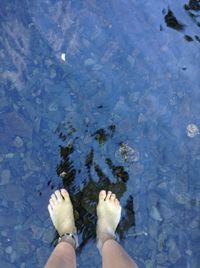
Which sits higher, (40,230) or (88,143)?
(88,143)

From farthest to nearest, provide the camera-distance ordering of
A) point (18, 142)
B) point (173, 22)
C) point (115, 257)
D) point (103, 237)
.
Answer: point (173, 22)
point (18, 142)
point (103, 237)
point (115, 257)

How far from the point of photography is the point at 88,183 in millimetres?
3285

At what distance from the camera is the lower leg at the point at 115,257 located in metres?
2.60

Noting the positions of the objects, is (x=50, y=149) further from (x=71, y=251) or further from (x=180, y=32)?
(x=180, y=32)

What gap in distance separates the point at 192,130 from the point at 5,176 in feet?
4.84

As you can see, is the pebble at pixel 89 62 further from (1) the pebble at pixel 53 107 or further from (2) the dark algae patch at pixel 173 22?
(2) the dark algae patch at pixel 173 22

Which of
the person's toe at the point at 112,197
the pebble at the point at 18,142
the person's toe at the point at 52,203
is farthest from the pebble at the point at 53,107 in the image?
the person's toe at the point at 112,197

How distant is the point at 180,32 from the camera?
3.59 metres

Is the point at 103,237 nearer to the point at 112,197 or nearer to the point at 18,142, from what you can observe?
the point at 112,197

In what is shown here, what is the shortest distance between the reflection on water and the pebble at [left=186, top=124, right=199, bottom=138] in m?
0.59

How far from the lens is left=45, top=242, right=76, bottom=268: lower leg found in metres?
2.65

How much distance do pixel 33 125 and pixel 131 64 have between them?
922 mm

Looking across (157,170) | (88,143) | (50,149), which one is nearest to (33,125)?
(50,149)

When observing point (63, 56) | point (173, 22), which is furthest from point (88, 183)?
point (173, 22)
